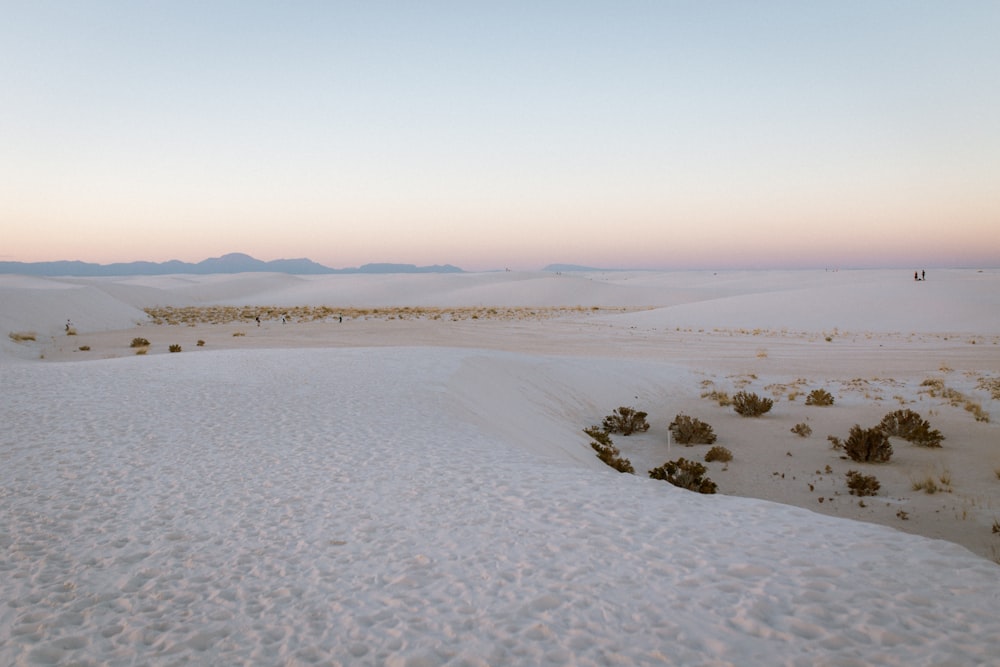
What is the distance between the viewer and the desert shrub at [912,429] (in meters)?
11.7

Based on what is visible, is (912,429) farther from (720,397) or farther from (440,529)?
(440,529)

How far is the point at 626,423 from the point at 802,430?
11.9 ft

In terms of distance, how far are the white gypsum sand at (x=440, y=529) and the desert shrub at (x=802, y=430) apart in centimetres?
28

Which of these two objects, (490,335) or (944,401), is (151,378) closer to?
(944,401)

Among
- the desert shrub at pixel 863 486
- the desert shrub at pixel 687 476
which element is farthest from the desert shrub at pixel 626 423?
the desert shrub at pixel 863 486

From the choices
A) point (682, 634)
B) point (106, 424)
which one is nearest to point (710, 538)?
point (682, 634)

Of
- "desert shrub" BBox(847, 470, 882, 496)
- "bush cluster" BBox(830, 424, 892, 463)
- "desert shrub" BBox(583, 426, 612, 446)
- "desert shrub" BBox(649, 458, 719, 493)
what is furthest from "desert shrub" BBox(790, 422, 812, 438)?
"desert shrub" BBox(649, 458, 719, 493)

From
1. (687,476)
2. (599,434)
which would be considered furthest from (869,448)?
(599,434)

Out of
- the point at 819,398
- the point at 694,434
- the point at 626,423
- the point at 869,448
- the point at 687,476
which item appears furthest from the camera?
the point at 819,398

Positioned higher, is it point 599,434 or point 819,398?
point 819,398

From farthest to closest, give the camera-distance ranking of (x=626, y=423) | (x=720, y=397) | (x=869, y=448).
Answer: (x=720, y=397) → (x=626, y=423) → (x=869, y=448)

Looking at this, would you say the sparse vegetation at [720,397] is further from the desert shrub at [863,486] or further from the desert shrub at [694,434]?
the desert shrub at [863,486]

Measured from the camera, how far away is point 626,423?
1384 centimetres

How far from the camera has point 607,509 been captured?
6082 millimetres
